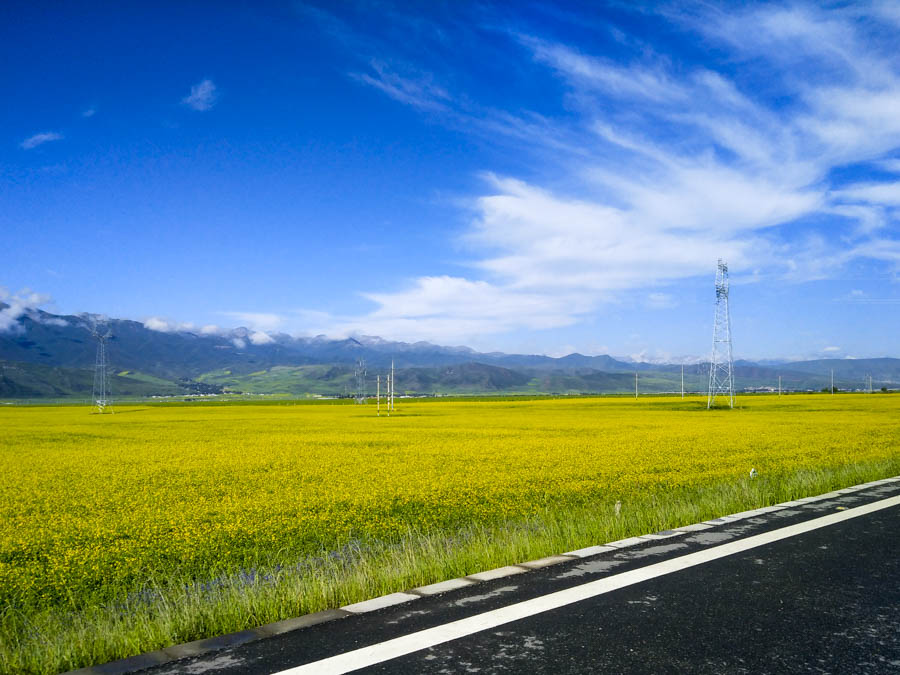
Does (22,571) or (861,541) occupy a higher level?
(861,541)

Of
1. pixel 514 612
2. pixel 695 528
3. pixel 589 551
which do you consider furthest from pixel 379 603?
pixel 695 528

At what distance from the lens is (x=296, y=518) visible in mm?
11094

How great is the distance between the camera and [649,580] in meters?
5.59

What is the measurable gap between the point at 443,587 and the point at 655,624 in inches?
69.0

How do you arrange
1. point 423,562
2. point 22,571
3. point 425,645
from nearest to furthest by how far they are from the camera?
point 425,645 < point 423,562 < point 22,571

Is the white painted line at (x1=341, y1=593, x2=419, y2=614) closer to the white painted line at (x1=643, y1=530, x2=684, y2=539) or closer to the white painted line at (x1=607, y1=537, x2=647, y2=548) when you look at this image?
the white painted line at (x1=607, y1=537, x2=647, y2=548)

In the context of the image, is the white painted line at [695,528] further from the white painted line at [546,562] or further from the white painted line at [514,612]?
the white painted line at [546,562]

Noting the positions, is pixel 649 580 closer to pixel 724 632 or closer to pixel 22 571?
pixel 724 632

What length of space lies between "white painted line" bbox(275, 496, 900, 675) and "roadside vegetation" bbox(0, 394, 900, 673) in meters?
1.43

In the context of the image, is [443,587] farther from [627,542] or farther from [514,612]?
[627,542]

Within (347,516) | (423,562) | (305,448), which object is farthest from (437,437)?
(423,562)

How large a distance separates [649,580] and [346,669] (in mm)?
2982

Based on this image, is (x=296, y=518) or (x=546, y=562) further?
(x=296, y=518)

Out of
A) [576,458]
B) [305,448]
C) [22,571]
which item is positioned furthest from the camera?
[305,448]
